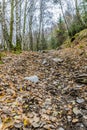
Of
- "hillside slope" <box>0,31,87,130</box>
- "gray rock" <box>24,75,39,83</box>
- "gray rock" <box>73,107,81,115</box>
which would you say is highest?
"gray rock" <box>24,75,39,83</box>

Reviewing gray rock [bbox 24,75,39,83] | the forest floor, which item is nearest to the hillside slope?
the forest floor

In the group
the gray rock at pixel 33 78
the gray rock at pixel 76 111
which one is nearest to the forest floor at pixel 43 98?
the gray rock at pixel 76 111

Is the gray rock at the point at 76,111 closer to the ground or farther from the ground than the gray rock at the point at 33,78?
closer to the ground

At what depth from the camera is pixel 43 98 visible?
5.29 m

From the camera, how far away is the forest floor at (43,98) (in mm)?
4137

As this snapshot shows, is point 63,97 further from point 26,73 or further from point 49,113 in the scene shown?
point 26,73

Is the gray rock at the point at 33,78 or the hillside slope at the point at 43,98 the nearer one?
the hillside slope at the point at 43,98

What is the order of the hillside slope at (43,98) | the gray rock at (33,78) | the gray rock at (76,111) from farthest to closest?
the gray rock at (33,78) < the gray rock at (76,111) < the hillside slope at (43,98)

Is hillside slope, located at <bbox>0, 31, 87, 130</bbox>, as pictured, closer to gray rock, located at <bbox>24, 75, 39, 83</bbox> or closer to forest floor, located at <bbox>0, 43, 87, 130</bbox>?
forest floor, located at <bbox>0, 43, 87, 130</bbox>

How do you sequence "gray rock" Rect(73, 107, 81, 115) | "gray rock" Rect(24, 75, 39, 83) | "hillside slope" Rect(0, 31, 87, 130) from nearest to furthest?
"hillside slope" Rect(0, 31, 87, 130) < "gray rock" Rect(73, 107, 81, 115) < "gray rock" Rect(24, 75, 39, 83)

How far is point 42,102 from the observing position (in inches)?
199

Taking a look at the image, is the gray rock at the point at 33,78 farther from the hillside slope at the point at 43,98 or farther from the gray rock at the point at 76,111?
the gray rock at the point at 76,111

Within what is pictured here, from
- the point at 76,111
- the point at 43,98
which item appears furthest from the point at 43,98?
→ the point at 76,111

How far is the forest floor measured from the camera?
4.14m
